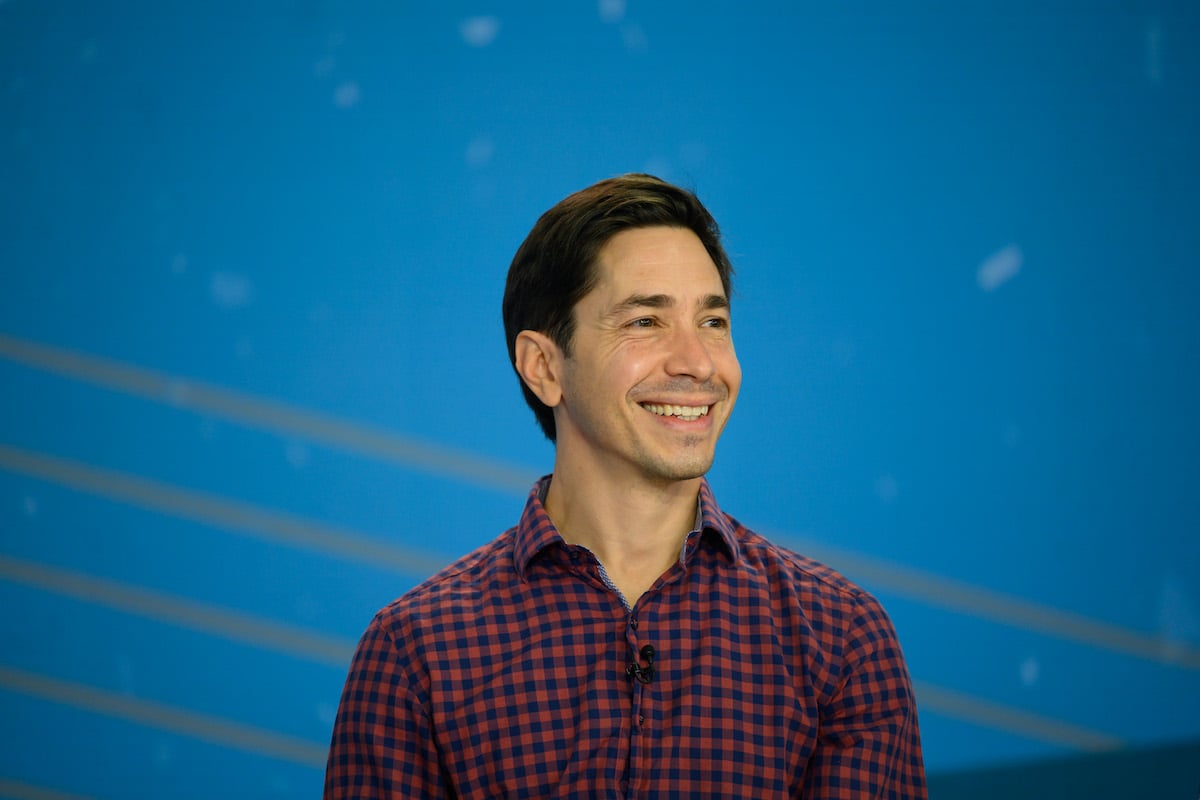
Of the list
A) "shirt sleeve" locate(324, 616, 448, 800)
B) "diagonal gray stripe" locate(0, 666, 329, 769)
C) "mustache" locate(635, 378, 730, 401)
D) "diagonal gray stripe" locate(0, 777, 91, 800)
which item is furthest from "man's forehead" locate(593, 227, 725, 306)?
"diagonal gray stripe" locate(0, 777, 91, 800)

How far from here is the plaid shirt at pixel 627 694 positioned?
147cm

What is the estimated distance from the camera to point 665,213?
1669 millimetres

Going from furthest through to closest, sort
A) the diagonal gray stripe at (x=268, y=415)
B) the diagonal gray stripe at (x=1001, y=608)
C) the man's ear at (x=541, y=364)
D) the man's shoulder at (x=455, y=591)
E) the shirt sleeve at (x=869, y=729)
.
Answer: the diagonal gray stripe at (x=1001, y=608), the diagonal gray stripe at (x=268, y=415), the man's ear at (x=541, y=364), the man's shoulder at (x=455, y=591), the shirt sleeve at (x=869, y=729)

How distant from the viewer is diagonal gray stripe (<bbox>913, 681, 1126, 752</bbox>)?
2.84 m

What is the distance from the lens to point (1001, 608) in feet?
9.29

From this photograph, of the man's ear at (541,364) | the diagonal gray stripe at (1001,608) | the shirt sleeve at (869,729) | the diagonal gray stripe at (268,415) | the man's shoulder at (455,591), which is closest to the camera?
the shirt sleeve at (869,729)

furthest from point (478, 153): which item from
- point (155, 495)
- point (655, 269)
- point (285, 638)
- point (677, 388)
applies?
point (677, 388)

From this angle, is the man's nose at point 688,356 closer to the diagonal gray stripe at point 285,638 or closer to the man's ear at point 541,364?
the man's ear at point 541,364

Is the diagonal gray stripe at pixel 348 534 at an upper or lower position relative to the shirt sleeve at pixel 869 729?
upper

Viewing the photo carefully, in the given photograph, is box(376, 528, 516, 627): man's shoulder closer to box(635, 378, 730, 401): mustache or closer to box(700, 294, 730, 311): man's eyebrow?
box(635, 378, 730, 401): mustache

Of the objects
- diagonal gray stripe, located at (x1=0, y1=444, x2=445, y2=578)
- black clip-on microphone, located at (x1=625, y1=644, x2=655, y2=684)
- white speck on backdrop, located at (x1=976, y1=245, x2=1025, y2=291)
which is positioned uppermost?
white speck on backdrop, located at (x1=976, y1=245, x2=1025, y2=291)

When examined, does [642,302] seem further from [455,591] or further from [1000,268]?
[1000,268]

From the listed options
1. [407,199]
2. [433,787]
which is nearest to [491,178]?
[407,199]

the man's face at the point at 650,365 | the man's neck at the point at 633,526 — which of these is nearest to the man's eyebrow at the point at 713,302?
the man's face at the point at 650,365
